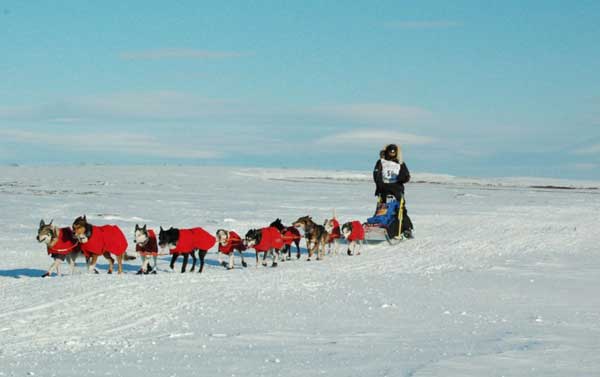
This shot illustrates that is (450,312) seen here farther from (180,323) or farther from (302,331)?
(180,323)

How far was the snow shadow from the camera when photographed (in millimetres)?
10984

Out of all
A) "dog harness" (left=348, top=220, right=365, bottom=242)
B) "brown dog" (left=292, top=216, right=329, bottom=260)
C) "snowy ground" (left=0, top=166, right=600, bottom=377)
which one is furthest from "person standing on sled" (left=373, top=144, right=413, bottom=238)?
"brown dog" (left=292, top=216, right=329, bottom=260)

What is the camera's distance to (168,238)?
1137cm

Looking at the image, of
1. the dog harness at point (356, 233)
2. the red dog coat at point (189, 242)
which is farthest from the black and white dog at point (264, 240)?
the dog harness at point (356, 233)

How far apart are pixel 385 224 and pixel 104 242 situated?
20.5ft

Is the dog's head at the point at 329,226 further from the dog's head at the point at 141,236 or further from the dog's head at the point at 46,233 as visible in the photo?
the dog's head at the point at 46,233

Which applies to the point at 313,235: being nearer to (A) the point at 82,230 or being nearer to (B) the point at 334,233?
(B) the point at 334,233

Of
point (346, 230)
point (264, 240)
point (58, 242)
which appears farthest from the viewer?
point (346, 230)

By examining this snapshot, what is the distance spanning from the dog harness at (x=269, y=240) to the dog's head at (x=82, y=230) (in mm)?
2547

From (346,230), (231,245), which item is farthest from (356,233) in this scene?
(231,245)

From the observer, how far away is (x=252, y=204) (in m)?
25.5

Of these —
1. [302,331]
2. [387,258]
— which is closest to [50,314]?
[302,331]

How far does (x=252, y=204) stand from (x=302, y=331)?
1848 centimetres

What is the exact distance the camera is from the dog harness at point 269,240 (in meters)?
12.3
